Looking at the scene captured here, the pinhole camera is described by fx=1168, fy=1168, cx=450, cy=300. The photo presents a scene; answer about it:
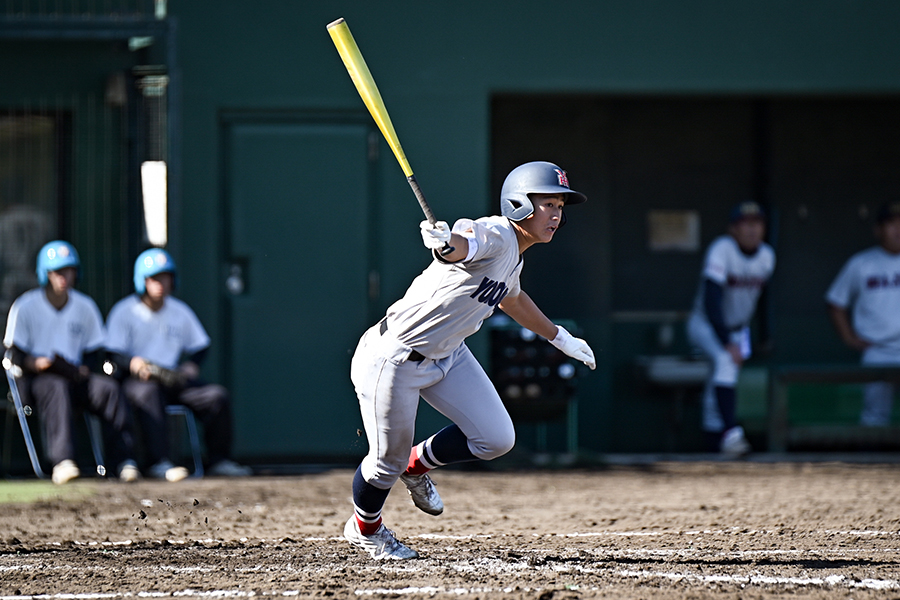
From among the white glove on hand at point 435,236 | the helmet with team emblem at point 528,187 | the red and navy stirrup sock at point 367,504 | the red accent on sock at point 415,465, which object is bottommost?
the red and navy stirrup sock at point 367,504

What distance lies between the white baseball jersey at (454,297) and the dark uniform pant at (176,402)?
3540mm

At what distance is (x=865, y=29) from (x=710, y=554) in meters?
5.71

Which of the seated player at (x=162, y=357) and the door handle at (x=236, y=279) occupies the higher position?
the door handle at (x=236, y=279)

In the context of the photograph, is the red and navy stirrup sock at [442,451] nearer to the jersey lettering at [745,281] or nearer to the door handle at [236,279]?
the door handle at [236,279]

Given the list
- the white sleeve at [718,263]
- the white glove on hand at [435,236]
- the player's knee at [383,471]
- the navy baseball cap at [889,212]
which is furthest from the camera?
the navy baseball cap at [889,212]

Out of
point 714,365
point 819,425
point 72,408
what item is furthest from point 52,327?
point 819,425

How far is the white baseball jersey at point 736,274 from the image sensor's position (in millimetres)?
9180

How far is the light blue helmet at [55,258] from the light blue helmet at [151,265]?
1.42 feet

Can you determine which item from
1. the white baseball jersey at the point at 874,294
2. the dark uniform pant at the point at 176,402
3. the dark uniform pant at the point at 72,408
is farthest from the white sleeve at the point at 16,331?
the white baseball jersey at the point at 874,294

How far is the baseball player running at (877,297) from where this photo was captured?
9.47 metres

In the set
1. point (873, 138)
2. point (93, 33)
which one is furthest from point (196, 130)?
point (873, 138)

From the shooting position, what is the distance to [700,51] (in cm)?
908

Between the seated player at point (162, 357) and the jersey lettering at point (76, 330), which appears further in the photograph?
the jersey lettering at point (76, 330)

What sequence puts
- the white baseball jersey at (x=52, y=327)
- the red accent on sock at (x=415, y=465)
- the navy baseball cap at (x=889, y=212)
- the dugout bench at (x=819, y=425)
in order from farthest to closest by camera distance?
the navy baseball cap at (x=889, y=212)
the dugout bench at (x=819, y=425)
the white baseball jersey at (x=52, y=327)
the red accent on sock at (x=415, y=465)
